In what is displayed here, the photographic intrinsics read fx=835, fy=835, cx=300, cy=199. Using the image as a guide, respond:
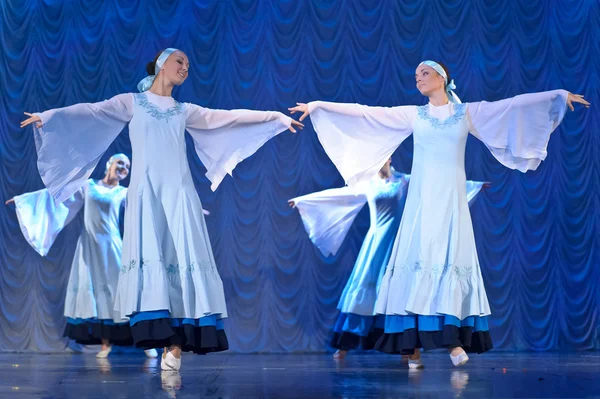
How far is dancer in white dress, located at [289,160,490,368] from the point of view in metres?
6.12

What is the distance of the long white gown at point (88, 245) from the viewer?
667 cm

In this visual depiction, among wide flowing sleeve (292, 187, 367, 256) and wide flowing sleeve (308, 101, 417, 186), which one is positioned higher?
wide flowing sleeve (308, 101, 417, 186)

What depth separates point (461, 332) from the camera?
4.68m

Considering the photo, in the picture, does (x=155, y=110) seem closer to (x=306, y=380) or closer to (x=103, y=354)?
(x=306, y=380)

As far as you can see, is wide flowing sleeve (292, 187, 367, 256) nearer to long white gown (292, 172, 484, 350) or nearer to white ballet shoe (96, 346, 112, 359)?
long white gown (292, 172, 484, 350)

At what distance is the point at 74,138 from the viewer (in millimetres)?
4668

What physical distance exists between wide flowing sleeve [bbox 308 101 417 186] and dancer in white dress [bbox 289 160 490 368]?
1214mm

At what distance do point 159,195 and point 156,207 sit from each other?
7 cm

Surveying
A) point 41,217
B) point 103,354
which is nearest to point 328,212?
point 103,354

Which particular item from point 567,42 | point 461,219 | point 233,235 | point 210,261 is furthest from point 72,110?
point 567,42

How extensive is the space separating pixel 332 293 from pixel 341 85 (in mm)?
1933

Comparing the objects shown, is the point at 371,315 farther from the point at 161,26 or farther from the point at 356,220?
the point at 161,26

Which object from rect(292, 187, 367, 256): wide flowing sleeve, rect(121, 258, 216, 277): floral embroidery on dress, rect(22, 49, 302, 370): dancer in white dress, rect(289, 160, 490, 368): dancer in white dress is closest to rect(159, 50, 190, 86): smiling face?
rect(22, 49, 302, 370): dancer in white dress

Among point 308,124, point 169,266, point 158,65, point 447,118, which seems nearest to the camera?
point 169,266
